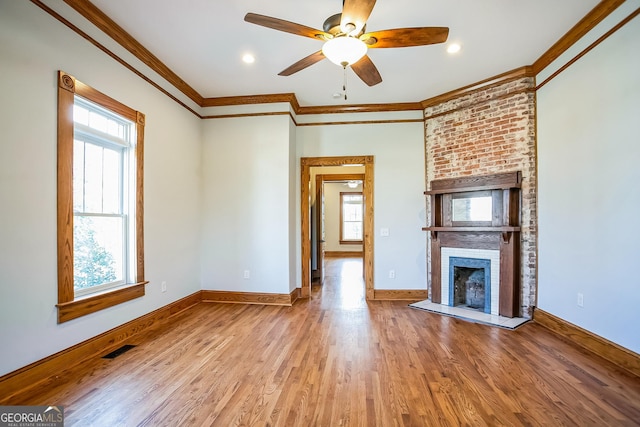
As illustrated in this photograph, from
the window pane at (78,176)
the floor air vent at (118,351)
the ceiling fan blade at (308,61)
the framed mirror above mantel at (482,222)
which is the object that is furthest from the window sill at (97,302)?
the framed mirror above mantel at (482,222)

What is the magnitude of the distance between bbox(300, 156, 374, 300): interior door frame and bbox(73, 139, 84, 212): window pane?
9.33 ft

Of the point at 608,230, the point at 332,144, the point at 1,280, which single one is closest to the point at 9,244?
the point at 1,280

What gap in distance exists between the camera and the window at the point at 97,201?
2330 millimetres

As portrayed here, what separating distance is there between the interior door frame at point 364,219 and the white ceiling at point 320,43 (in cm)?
104

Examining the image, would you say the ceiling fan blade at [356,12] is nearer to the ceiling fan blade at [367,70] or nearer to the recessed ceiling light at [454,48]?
the ceiling fan blade at [367,70]

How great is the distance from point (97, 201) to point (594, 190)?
472 cm

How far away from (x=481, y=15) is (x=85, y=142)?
379cm

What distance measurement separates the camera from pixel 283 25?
6.81 ft

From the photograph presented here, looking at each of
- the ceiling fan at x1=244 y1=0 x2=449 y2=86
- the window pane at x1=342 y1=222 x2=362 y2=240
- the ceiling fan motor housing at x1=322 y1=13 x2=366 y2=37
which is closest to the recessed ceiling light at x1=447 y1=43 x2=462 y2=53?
the ceiling fan at x1=244 y1=0 x2=449 y2=86

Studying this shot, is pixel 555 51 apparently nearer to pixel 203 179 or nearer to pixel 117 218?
pixel 203 179

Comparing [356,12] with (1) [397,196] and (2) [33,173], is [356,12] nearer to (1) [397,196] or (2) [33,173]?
(2) [33,173]

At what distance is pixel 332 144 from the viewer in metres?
4.75

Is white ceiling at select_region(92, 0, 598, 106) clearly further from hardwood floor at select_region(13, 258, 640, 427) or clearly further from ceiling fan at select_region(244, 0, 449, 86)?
hardwood floor at select_region(13, 258, 640, 427)

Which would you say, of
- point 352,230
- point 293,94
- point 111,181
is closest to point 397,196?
point 293,94
